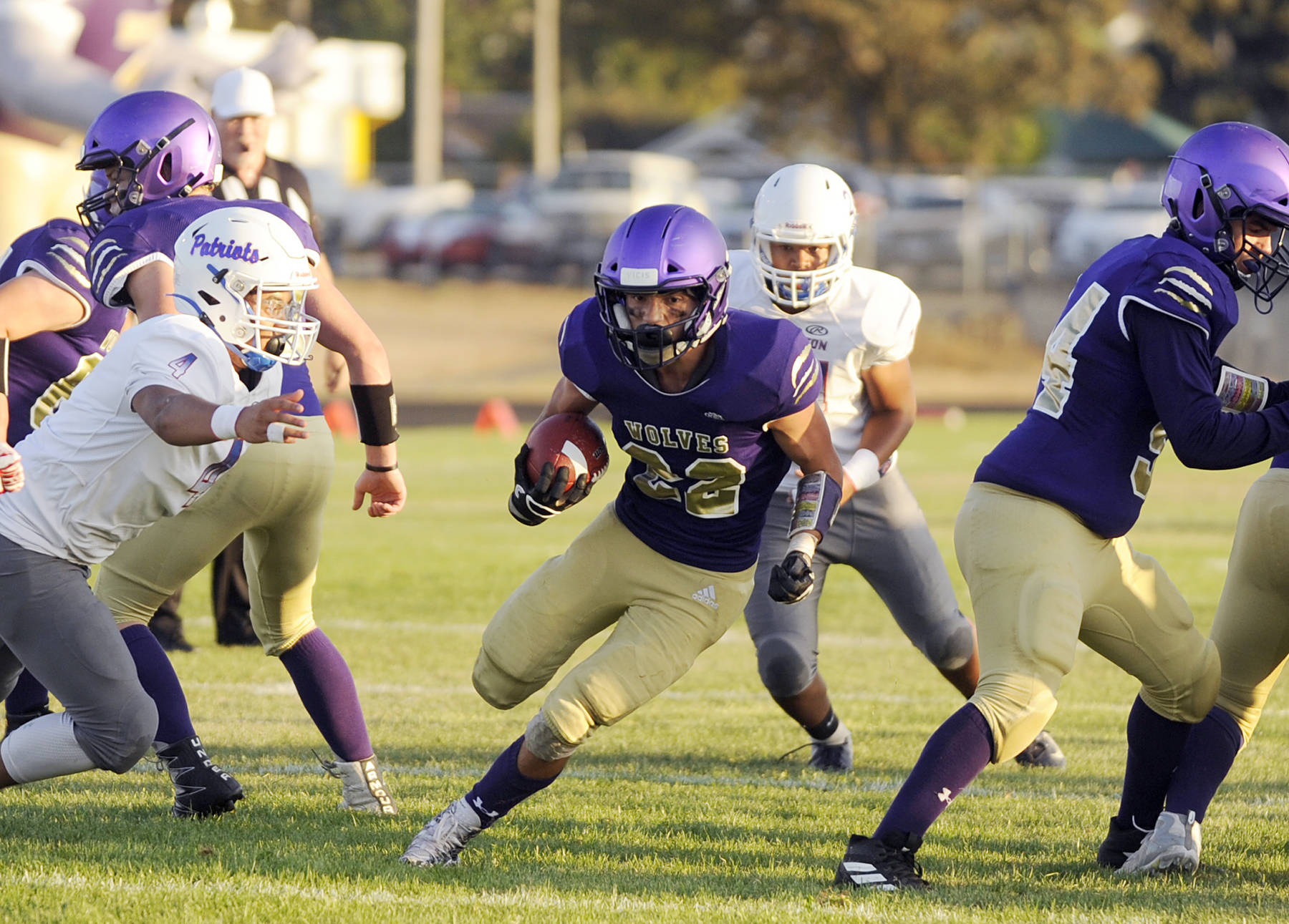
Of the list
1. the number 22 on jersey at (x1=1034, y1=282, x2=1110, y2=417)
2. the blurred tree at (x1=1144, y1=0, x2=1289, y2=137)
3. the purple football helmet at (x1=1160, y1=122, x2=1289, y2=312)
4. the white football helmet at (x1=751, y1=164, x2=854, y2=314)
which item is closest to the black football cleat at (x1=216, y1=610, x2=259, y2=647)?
the white football helmet at (x1=751, y1=164, x2=854, y2=314)

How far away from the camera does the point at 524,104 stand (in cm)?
5734

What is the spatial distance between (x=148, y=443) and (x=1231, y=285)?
8.32 feet

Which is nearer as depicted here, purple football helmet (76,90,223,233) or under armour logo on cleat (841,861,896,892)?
under armour logo on cleat (841,861,896,892)

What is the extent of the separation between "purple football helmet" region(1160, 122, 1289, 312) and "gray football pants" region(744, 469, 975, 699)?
64.5 inches

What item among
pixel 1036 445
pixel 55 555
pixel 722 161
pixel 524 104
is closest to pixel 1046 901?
pixel 1036 445

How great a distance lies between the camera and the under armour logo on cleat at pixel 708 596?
419 cm

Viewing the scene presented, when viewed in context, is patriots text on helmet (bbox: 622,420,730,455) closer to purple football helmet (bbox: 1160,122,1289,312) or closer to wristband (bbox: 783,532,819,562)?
wristband (bbox: 783,532,819,562)

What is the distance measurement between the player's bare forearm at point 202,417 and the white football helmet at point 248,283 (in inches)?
10.2

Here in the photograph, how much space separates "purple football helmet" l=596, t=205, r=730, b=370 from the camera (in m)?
3.91

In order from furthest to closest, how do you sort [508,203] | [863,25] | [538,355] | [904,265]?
1. [863,25]
2. [508,203]
3. [904,265]
4. [538,355]

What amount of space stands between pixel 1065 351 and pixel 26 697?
3.30m

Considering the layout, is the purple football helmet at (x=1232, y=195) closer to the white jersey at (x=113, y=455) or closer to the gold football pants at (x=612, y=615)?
the gold football pants at (x=612, y=615)

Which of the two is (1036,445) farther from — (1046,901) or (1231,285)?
(1046,901)

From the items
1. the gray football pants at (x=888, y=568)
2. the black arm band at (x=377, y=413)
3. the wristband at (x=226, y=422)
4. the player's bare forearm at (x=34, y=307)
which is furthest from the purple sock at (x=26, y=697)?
the gray football pants at (x=888, y=568)
